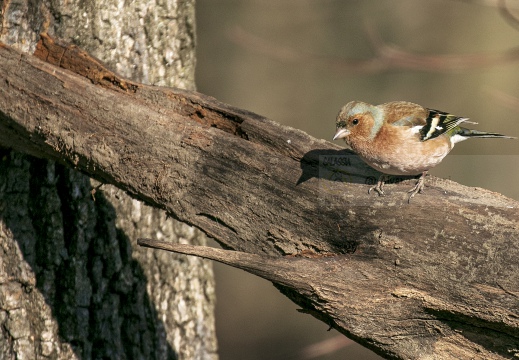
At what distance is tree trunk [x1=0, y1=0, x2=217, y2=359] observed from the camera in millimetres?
3709

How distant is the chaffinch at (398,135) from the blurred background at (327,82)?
5658mm

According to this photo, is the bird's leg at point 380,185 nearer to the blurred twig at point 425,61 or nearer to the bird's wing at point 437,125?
the bird's wing at point 437,125

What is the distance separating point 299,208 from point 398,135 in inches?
37.7

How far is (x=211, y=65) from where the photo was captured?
11.0 metres

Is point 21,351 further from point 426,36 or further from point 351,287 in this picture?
point 426,36

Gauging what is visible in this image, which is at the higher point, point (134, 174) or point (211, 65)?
point (211, 65)

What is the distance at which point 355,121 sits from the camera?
12.5 feet

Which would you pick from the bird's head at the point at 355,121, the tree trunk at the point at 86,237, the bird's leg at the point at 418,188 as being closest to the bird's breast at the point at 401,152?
the bird's head at the point at 355,121

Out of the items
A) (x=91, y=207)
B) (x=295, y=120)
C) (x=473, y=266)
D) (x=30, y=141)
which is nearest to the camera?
(x=473, y=266)

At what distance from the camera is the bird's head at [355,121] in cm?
376

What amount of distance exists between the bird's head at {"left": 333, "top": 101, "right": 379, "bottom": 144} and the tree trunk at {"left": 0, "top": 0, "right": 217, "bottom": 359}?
46.4 inches

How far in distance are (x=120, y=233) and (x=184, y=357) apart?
100 centimetres

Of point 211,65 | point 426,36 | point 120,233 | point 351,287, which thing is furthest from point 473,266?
point 211,65

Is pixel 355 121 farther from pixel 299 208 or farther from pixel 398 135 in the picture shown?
pixel 299 208
